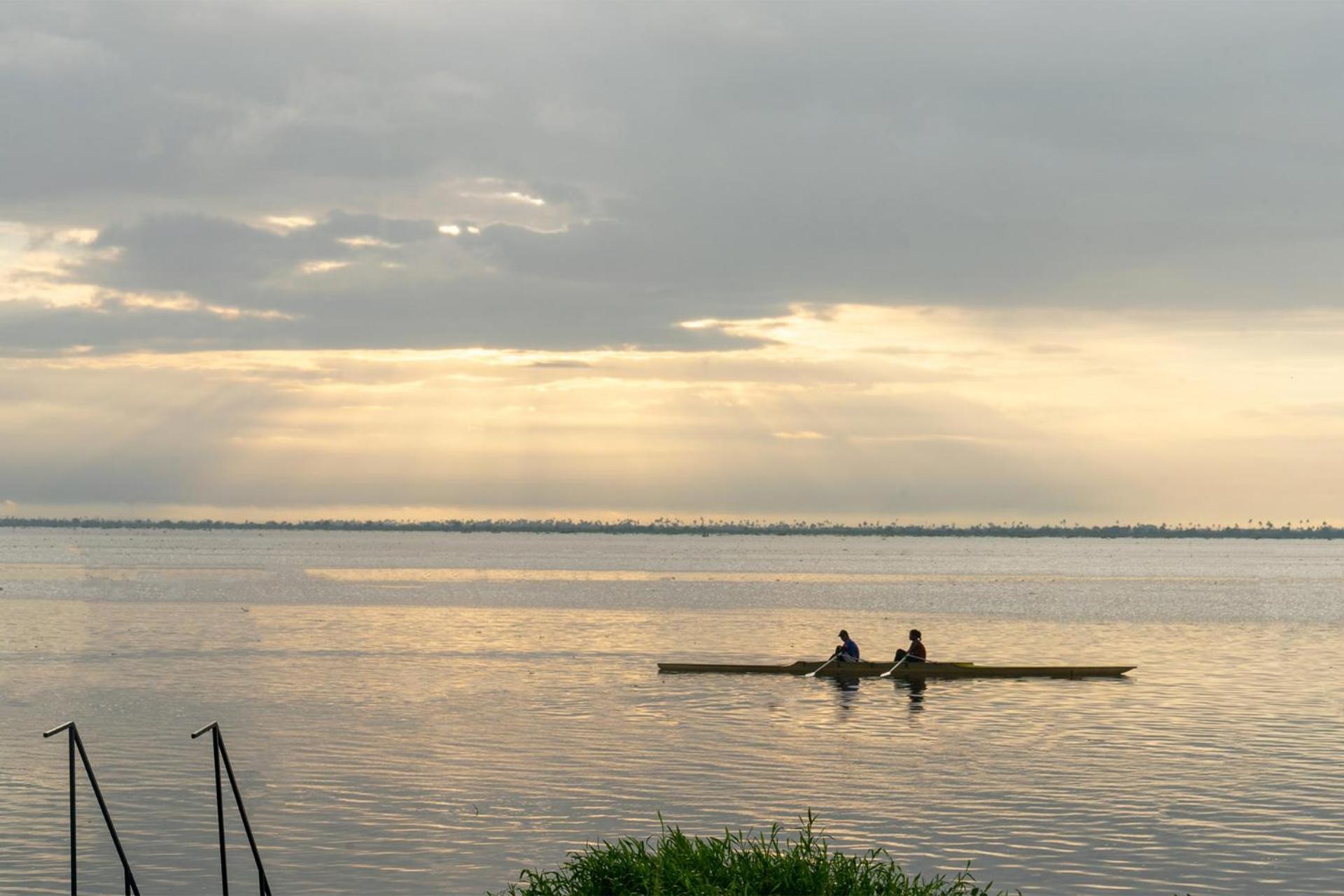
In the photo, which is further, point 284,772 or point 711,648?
point 711,648

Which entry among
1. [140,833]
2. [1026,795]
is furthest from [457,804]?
[1026,795]

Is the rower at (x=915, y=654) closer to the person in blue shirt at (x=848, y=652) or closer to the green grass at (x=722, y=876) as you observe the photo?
the person in blue shirt at (x=848, y=652)

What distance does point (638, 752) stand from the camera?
31.8 meters

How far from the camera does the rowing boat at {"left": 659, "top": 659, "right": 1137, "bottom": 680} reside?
4638 cm

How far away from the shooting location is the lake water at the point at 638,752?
21.8 metres

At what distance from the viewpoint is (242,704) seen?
41.3m

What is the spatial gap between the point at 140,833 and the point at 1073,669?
106 feet

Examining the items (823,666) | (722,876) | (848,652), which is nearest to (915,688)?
(848,652)

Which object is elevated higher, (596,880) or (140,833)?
(596,880)

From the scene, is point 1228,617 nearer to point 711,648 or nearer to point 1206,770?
point 711,648

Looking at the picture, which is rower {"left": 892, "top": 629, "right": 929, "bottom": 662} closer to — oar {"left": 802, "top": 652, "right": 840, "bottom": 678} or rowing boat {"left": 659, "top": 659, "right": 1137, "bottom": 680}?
rowing boat {"left": 659, "top": 659, "right": 1137, "bottom": 680}

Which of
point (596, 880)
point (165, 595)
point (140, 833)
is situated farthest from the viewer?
point (165, 595)

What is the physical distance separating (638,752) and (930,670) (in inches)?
695

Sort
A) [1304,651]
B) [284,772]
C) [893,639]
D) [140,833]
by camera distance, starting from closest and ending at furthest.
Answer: [140,833], [284,772], [1304,651], [893,639]
